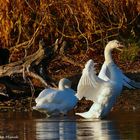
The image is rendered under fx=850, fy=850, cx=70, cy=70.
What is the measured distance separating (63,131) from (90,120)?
10.9 feet

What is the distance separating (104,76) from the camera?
19.1 m

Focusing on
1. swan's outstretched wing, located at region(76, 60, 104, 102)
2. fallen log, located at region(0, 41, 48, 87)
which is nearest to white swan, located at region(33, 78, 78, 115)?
swan's outstretched wing, located at region(76, 60, 104, 102)

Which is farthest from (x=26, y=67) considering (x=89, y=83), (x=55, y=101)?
(x=89, y=83)

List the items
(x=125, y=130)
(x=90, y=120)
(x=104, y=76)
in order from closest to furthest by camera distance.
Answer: (x=125, y=130)
(x=90, y=120)
(x=104, y=76)

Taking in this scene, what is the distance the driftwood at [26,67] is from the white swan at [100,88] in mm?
2879

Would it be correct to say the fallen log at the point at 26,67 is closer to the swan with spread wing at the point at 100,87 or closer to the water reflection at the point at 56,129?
the swan with spread wing at the point at 100,87

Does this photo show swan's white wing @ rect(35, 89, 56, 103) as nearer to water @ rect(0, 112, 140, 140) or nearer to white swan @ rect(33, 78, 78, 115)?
white swan @ rect(33, 78, 78, 115)

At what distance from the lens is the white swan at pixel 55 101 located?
18.9 m

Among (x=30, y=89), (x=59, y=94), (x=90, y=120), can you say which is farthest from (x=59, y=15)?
(x=90, y=120)

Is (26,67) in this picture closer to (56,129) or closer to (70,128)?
(70,128)

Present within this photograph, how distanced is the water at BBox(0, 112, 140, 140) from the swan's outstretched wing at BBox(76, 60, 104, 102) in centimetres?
63

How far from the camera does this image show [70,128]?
15.0 m

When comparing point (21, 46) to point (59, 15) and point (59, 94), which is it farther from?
point (59, 94)

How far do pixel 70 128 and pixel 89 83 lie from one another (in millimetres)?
3321
